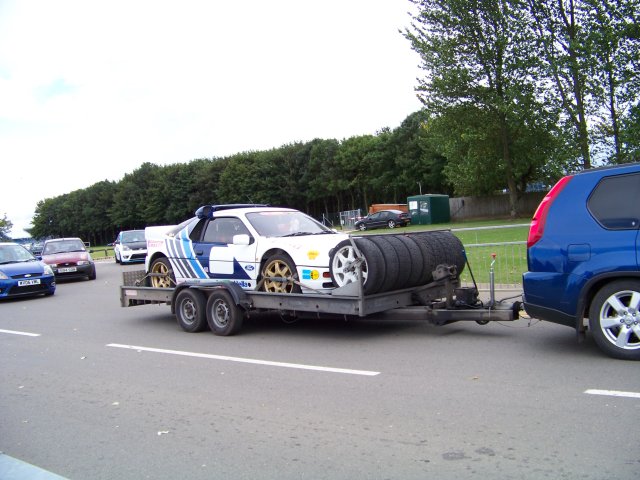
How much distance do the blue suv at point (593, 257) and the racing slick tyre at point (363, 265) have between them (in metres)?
1.90

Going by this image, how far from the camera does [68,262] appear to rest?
2181 cm

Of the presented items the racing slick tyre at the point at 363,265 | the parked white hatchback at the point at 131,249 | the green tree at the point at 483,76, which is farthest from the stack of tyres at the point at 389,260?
the green tree at the point at 483,76

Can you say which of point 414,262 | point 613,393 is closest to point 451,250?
point 414,262

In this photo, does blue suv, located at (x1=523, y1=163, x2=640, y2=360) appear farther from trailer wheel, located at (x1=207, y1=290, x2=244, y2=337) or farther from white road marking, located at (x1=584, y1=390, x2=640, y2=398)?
trailer wheel, located at (x1=207, y1=290, x2=244, y2=337)

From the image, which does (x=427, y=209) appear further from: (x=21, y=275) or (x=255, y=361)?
(x=255, y=361)

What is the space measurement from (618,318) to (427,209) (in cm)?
4069

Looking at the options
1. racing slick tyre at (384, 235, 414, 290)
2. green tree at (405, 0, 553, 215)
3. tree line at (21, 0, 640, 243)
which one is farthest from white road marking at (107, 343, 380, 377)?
green tree at (405, 0, 553, 215)

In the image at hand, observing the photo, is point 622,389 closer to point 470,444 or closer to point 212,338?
point 470,444

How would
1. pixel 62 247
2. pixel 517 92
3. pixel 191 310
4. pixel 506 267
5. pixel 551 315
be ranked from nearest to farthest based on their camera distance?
1. pixel 551 315
2. pixel 191 310
3. pixel 506 267
4. pixel 62 247
5. pixel 517 92

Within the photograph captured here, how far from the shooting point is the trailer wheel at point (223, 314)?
883cm

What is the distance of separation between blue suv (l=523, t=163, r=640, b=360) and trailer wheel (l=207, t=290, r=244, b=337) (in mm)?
4260

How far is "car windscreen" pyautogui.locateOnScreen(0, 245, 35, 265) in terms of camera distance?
17.2 m

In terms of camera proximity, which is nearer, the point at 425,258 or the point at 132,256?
the point at 425,258

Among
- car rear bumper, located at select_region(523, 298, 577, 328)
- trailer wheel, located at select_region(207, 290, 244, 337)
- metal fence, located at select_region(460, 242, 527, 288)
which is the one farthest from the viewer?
metal fence, located at select_region(460, 242, 527, 288)
